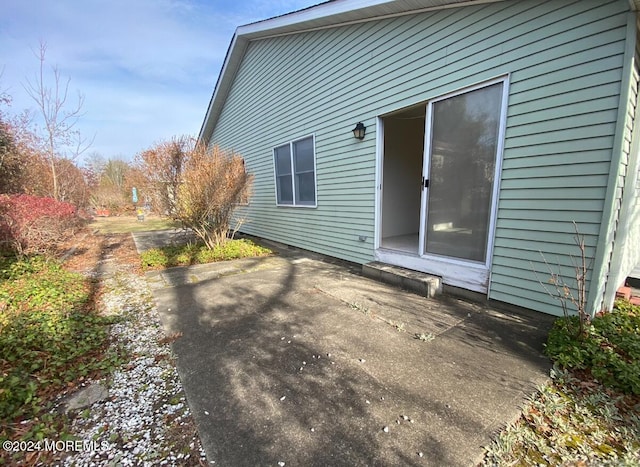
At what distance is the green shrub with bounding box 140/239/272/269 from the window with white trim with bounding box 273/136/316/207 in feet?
4.90

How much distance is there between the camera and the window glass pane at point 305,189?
19.0 feet

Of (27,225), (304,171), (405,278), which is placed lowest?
(405,278)

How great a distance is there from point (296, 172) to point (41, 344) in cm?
502

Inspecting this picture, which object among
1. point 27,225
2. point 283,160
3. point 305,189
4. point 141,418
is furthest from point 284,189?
point 141,418

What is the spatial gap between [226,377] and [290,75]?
20.6 ft

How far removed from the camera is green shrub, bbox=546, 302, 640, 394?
1810 mm

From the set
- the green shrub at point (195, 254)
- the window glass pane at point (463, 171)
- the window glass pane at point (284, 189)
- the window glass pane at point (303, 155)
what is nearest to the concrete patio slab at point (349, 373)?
the window glass pane at point (463, 171)

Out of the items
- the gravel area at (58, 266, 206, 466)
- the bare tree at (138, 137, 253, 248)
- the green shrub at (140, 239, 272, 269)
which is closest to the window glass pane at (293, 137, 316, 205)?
the bare tree at (138, 137, 253, 248)

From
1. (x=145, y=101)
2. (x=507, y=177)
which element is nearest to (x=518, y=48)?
(x=507, y=177)

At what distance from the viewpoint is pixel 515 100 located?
9.07ft

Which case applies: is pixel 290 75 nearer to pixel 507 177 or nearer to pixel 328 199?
pixel 328 199

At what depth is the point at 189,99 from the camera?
1468cm

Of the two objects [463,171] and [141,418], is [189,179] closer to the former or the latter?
[141,418]

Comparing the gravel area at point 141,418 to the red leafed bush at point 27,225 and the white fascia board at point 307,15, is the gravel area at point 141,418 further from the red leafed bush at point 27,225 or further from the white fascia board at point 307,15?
the white fascia board at point 307,15
